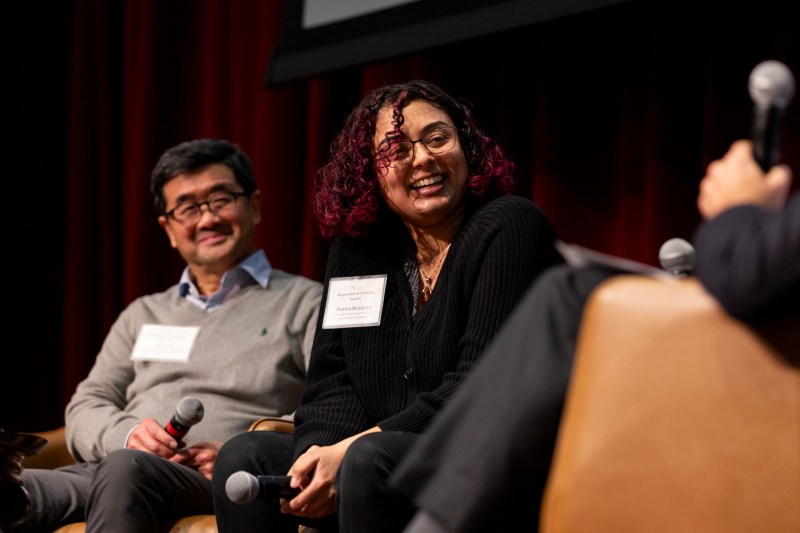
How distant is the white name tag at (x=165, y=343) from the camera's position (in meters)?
2.70

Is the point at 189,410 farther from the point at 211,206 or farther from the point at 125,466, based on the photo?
the point at 211,206

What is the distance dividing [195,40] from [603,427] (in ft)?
10.1

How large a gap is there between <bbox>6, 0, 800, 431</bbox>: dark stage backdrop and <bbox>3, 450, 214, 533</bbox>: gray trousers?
1.21 m

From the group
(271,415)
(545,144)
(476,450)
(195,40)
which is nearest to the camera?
(476,450)

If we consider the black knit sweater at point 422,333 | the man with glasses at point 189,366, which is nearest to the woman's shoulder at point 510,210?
the black knit sweater at point 422,333

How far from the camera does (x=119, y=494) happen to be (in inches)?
81.8

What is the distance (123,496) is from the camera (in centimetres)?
208

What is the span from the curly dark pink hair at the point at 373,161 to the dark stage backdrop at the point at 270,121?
46cm

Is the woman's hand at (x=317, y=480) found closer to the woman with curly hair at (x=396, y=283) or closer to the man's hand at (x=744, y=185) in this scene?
the woman with curly hair at (x=396, y=283)

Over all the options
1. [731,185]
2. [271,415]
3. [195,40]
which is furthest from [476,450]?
[195,40]

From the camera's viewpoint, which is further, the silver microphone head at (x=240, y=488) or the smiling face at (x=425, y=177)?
the smiling face at (x=425, y=177)

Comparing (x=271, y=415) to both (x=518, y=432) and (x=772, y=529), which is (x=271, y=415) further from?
(x=772, y=529)

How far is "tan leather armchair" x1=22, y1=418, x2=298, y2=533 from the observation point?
6.98 ft

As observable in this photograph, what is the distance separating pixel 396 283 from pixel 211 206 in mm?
957
